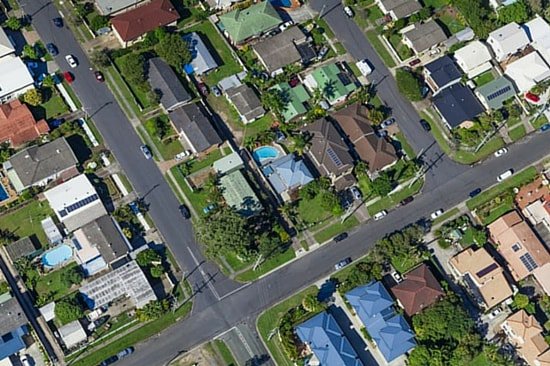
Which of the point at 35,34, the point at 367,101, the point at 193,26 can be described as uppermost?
the point at 35,34

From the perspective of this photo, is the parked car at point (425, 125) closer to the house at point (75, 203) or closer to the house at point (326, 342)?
the house at point (326, 342)

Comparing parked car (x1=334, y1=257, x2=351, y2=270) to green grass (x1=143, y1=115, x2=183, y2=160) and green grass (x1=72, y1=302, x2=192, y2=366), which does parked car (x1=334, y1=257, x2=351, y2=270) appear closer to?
green grass (x1=72, y1=302, x2=192, y2=366)

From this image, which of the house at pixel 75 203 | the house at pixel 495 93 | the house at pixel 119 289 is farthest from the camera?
the house at pixel 495 93

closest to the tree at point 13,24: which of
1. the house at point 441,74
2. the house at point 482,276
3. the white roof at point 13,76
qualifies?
the white roof at point 13,76

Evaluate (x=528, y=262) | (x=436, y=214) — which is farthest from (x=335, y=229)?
(x=528, y=262)

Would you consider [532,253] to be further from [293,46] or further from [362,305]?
[293,46]

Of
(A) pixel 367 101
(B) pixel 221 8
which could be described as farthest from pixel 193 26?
(A) pixel 367 101

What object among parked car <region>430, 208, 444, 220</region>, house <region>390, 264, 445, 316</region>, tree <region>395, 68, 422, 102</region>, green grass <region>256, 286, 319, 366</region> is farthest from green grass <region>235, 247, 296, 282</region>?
tree <region>395, 68, 422, 102</region>
